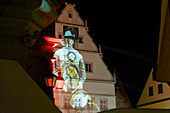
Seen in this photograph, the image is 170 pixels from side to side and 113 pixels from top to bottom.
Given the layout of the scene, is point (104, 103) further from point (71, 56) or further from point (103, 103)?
point (71, 56)

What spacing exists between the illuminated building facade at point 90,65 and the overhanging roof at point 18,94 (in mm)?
19126

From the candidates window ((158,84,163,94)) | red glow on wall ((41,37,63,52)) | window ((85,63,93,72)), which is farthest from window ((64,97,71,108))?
red glow on wall ((41,37,63,52))

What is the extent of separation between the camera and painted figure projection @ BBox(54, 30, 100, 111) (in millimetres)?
Answer: 22672

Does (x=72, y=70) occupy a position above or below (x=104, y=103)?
above

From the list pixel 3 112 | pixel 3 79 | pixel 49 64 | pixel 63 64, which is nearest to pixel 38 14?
pixel 3 79

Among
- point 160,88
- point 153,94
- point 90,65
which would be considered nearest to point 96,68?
point 90,65

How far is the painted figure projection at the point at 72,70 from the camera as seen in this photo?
74.4ft

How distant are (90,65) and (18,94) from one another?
68.9 ft

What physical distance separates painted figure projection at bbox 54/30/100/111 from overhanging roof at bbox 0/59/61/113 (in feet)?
60.7

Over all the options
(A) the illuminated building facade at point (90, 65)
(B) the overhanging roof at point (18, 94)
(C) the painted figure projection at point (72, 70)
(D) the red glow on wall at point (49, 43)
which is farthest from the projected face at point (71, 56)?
(B) the overhanging roof at point (18, 94)

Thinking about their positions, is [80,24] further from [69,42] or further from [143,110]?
[143,110]

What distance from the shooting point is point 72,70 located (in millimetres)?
22969

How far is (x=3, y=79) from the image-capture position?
3457mm

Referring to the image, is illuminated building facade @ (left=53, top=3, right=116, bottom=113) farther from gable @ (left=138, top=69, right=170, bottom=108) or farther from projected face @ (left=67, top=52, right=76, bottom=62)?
Answer: gable @ (left=138, top=69, right=170, bottom=108)
